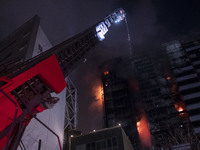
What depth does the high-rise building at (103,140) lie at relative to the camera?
2906 cm

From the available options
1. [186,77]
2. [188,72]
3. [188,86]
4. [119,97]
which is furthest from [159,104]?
[119,97]

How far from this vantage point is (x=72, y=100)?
39281mm

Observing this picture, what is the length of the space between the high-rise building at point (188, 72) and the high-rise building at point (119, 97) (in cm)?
1957

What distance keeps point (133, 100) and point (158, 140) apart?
21.5 metres

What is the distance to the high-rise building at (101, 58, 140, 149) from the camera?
6750 cm

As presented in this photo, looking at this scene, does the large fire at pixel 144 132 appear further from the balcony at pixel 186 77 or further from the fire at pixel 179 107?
the balcony at pixel 186 77

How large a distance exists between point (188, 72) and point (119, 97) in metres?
29.2

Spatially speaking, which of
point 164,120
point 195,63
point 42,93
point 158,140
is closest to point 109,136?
point 42,93

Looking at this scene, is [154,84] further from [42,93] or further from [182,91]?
[42,93]

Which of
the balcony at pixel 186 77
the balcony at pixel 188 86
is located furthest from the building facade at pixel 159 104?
the balcony at pixel 188 86

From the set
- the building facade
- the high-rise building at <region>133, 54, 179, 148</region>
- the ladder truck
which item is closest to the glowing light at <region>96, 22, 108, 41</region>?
the ladder truck

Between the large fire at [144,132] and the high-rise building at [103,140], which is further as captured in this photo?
the large fire at [144,132]

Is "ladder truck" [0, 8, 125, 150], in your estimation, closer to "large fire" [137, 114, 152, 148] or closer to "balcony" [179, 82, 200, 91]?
"balcony" [179, 82, 200, 91]

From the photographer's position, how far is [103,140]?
1204 inches
